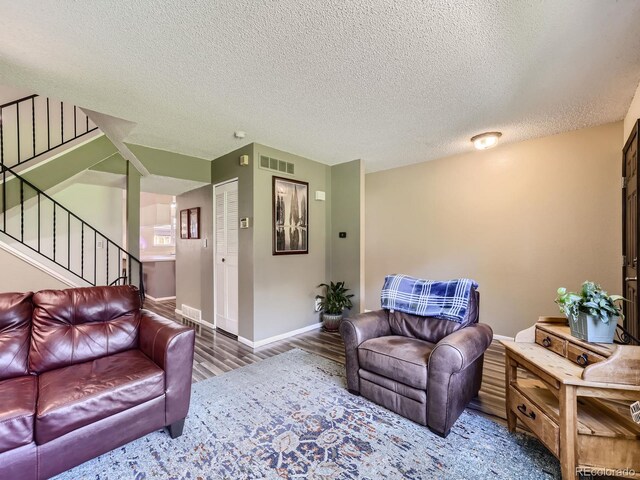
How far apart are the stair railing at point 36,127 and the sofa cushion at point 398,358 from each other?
4.37 metres

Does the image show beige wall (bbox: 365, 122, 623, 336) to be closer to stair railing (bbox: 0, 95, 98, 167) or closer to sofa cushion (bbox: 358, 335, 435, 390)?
sofa cushion (bbox: 358, 335, 435, 390)

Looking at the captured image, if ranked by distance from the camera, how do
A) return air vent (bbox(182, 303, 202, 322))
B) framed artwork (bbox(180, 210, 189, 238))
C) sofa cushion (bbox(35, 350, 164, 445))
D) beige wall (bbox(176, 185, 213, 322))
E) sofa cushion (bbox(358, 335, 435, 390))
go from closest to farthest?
sofa cushion (bbox(35, 350, 164, 445)) < sofa cushion (bbox(358, 335, 435, 390)) < beige wall (bbox(176, 185, 213, 322)) < return air vent (bbox(182, 303, 202, 322)) < framed artwork (bbox(180, 210, 189, 238))

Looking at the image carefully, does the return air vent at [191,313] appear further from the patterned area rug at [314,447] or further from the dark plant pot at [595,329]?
the dark plant pot at [595,329]

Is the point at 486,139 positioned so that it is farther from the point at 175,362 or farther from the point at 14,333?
the point at 14,333

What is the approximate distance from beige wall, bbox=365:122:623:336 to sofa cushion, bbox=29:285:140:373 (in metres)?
3.72

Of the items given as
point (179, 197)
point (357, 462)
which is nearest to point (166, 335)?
point (357, 462)

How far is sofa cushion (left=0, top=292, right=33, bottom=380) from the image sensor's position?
173cm

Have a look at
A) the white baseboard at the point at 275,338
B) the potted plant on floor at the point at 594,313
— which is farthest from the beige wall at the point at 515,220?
the potted plant on floor at the point at 594,313

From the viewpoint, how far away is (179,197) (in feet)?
16.6

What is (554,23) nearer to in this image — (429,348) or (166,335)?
(429,348)

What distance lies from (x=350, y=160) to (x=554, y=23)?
9.20 ft

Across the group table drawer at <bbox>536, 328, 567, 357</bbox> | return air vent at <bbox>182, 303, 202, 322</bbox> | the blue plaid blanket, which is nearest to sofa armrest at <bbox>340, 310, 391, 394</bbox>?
the blue plaid blanket

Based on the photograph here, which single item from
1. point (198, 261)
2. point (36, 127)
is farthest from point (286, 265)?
point (36, 127)

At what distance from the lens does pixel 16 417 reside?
52.1 inches
